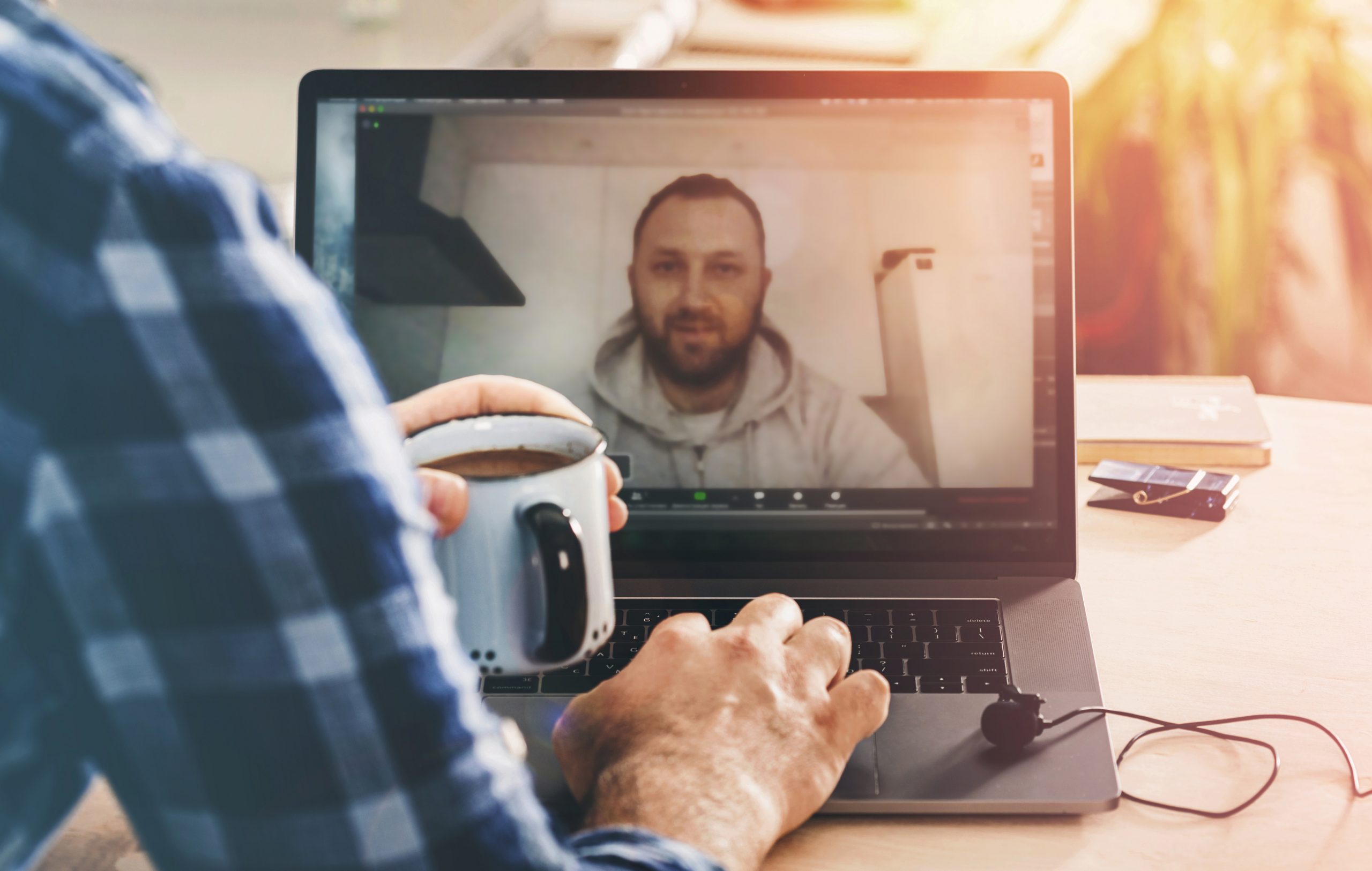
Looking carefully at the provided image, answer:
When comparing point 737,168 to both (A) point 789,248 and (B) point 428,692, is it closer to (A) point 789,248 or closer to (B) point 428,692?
(A) point 789,248

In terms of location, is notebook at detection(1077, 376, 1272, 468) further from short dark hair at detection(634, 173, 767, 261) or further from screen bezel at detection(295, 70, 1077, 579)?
short dark hair at detection(634, 173, 767, 261)

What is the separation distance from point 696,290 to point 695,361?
0.18 feet

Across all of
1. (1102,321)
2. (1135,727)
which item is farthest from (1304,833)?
(1102,321)

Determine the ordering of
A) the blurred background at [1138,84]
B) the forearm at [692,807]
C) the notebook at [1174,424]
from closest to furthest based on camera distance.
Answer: the forearm at [692,807] → the notebook at [1174,424] → the blurred background at [1138,84]

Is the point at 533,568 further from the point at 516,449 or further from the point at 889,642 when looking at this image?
the point at 889,642

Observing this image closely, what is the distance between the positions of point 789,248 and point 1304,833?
19.0 inches

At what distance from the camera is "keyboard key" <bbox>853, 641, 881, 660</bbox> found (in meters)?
0.67

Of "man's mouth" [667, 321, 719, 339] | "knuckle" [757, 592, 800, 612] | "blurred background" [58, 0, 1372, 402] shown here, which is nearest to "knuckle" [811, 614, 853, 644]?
"knuckle" [757, 592, 800, 612]

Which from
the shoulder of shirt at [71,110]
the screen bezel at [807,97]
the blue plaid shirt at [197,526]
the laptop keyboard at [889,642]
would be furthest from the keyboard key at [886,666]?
the shoulder of shirt at [71,110]

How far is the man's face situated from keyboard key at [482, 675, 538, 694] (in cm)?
25

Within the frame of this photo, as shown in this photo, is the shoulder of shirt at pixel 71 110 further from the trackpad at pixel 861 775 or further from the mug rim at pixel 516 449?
the trackpad at pixel 861 775

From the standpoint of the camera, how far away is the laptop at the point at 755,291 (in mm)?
750

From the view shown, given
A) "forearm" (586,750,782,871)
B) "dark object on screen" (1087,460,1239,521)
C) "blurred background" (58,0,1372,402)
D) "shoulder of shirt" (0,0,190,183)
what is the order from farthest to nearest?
1. "blurred background" (58,0,1372,402)
2. "dark object on screen" (1087,460,1239,521)
3. "forearm" (586,750,782,871)
4. "shoulder of shirt" (0,0,190,183)

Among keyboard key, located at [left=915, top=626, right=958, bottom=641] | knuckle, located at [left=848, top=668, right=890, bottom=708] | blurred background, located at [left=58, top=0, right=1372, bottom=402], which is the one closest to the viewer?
knuckle, located at [left=848, top=668, right=890, bottom=708]
